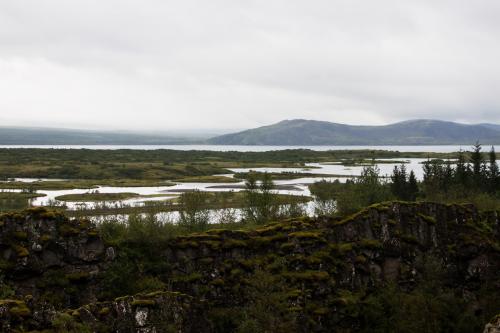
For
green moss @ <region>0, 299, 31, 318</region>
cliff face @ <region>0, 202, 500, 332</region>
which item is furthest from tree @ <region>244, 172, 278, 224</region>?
green moss @ <region>0, 299, 31, 318</region>

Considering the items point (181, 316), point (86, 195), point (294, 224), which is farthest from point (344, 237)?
point (86, 195)

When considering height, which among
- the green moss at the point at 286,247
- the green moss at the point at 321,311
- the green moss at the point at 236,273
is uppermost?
the green moss at the point at 286,247

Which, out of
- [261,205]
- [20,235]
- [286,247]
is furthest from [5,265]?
[261,205]

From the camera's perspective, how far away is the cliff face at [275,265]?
54.5m

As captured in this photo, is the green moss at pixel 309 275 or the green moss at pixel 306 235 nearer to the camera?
the green moss at pixel 309 275

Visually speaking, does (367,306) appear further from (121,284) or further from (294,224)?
(121,284)

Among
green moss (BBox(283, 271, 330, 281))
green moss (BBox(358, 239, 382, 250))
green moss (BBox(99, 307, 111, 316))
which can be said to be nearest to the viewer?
green moss (BBox(99, 307, 111, 316))

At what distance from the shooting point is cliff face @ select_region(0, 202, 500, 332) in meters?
54.5

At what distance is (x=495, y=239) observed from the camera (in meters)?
77.7

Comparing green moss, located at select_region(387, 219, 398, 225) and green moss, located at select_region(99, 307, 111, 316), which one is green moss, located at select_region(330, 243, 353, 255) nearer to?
green moss, located at select_region(387, 219, 398, 225)

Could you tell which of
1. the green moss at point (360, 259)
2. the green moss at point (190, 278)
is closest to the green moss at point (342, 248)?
the green moss at point (360, 259)

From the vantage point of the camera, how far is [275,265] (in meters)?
64.1

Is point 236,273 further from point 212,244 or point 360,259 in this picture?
point 360,259

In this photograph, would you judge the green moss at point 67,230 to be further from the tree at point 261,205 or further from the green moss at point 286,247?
the tree at point 261,205
